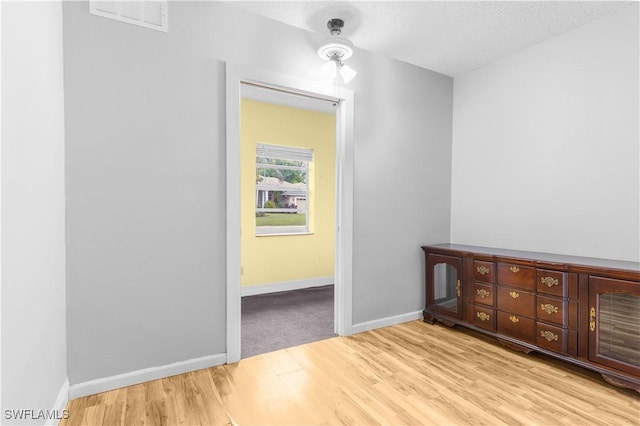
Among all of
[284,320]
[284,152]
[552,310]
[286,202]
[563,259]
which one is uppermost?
[284,152]

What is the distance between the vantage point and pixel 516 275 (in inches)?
97.7

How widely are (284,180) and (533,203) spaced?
306cm

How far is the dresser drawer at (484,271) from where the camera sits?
264 cm

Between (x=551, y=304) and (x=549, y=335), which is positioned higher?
(x=551, y=304)

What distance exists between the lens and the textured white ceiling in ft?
7.46

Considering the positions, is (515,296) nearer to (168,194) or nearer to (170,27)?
(168,194)

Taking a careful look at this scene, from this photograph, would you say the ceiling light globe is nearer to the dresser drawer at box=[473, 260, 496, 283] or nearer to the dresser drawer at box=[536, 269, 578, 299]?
the dresser drawer at box=[473, 260, 496, 283]

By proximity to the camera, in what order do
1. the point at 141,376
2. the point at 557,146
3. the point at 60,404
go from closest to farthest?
the point at 60,404 < the point at 141,376 < the point at 557,146

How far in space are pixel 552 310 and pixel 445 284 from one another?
879mm

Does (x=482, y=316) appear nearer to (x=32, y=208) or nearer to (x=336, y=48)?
(x=336, y=48)

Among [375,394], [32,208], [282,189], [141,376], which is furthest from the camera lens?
[282,189]

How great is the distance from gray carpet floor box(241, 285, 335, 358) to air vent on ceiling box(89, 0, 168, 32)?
7.78 ft

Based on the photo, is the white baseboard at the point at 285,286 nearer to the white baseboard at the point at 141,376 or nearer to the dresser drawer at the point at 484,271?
the white baseboard at the point at 141,376

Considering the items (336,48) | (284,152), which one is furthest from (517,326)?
(284,152)
